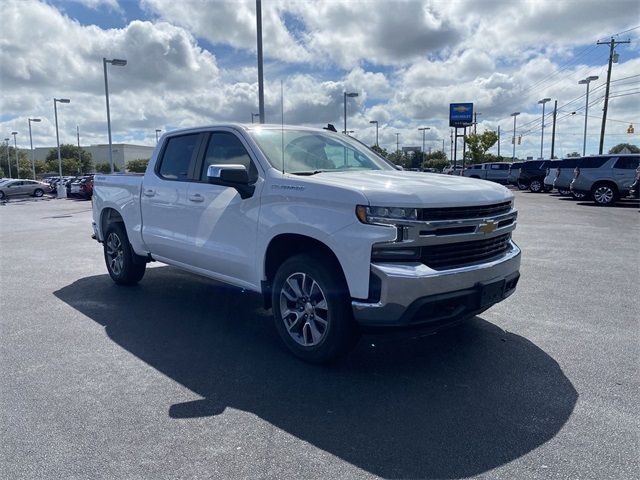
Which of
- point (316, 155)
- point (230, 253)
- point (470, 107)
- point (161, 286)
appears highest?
point (470, 107)

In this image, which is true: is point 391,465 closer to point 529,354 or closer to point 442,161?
point 529,354

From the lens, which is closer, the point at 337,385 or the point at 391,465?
the point at 391,465

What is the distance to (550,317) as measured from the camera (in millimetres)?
5336

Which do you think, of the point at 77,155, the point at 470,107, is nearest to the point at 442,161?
the point at 470,107

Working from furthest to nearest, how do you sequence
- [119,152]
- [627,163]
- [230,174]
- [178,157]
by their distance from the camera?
[119,152] < [627,163] < [178,157] < [230,174]

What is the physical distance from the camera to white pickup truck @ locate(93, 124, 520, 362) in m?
3.53

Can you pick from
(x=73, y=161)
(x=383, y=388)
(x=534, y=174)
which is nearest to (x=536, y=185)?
(x=534, y=174)

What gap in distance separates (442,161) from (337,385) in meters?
103

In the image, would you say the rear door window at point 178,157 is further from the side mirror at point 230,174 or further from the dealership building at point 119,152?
the dealership building at point 119,152

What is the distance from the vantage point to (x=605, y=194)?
20031 mm

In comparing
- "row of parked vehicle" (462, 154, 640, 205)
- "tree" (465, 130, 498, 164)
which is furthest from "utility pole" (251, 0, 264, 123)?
"tree" (465, 130, 498, 164)

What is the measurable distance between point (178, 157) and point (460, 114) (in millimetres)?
53901

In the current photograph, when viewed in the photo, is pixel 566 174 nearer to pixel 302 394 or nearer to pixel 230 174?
pixel 230 174

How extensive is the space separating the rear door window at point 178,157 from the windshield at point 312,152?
1004 mm
